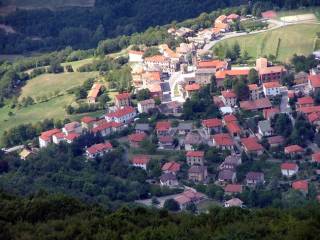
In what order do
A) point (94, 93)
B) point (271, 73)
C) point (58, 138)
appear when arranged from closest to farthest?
point (58, 138) → point (271, 73) → point (94, 93)

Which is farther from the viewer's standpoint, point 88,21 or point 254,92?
point 88,21

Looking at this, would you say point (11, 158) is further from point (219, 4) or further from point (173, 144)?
point (219, 4)

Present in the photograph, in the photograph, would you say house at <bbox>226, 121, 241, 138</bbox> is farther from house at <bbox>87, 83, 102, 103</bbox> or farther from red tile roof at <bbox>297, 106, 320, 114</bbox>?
house at <bbox>87, 83, 102, 103</bbox>

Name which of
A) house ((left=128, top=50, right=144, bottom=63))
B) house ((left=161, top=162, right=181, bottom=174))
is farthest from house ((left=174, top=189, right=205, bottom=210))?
house ((left=128, top=50, right=144, bottom=63))

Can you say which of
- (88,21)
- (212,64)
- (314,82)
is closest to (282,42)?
(212,64)

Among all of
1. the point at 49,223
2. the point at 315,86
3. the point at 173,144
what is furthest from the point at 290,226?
the point at 315,86

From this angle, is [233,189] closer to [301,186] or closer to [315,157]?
[301,186]

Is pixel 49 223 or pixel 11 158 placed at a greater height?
pixel 49 223
